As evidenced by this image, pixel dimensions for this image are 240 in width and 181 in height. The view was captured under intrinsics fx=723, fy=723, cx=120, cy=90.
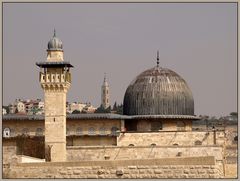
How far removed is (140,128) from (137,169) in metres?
13.9

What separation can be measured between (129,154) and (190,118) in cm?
473

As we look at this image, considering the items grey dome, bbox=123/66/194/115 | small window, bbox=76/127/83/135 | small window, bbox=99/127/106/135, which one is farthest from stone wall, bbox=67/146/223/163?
grey dome, bbox=123/66/194/115

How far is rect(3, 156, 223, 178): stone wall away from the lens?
23.9m

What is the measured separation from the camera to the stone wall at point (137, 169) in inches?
941

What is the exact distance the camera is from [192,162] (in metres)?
24.0

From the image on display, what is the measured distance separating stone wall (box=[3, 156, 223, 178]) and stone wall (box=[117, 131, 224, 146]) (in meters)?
11.9

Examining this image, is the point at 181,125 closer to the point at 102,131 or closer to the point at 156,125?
the point at 156,125

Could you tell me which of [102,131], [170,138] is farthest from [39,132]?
[170,138]

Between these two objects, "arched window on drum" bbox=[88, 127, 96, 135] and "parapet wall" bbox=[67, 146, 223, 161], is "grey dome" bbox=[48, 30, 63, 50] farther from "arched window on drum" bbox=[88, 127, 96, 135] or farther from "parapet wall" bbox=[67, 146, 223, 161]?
"arched window on drum" bbox=[88, 127, 96, 135]

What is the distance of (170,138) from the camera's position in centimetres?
3666

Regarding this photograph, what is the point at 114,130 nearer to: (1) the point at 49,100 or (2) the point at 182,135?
(2) the point at 182,135

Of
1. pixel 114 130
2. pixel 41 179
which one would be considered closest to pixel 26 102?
pixel 114 130

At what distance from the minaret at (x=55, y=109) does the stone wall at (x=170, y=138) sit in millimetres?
5576

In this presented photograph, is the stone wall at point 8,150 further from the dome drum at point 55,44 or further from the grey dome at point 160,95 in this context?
the grey dome at point 160,95
